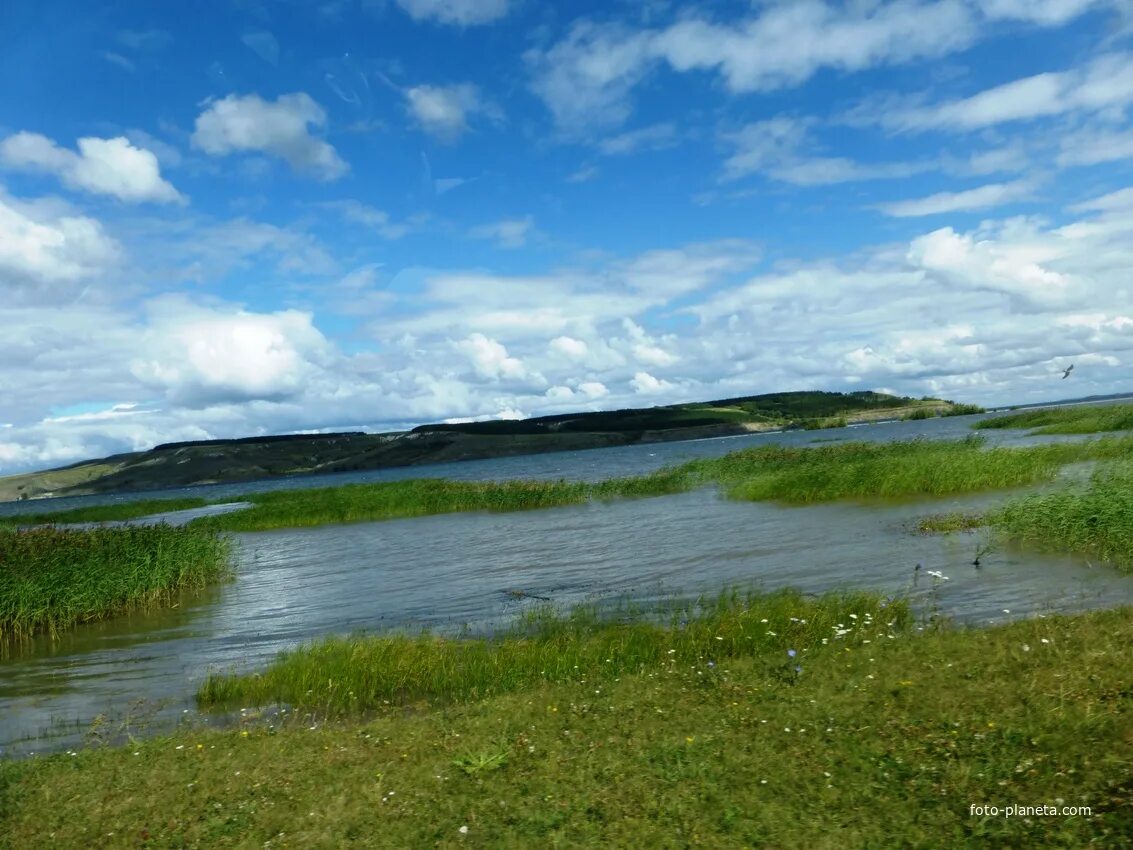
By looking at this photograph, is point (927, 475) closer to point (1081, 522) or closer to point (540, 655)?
point (1081, 522)

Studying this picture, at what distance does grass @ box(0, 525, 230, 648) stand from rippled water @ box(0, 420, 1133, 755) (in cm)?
100

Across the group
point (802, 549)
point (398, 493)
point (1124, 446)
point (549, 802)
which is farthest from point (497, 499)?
point (549, 802)

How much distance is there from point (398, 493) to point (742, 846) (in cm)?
5644

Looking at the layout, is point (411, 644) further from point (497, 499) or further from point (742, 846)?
point (497, 499)

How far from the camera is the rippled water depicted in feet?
52.3

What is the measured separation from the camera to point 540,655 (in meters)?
14.4

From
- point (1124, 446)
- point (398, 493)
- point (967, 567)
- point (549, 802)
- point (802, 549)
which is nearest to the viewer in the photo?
point (549, 802)

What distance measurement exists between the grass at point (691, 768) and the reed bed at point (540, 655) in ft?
5.47

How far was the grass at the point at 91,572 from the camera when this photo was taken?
77.5ft

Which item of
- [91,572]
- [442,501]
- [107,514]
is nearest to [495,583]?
[91,572]

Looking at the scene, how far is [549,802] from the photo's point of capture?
7.83 m

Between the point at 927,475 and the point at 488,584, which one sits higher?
the point at 927,475

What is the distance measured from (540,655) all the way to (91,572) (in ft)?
67.9

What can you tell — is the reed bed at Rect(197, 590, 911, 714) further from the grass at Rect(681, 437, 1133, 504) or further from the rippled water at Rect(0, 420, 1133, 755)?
the grass at Rect(681, 437, 1133, 504)
